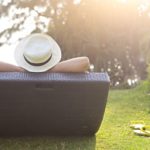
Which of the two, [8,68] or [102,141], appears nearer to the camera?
[8,68]

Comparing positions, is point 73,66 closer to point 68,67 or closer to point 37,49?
point 68,67

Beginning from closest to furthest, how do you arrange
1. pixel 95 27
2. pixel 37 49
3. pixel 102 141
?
1. pixel 37 49
2. pixel 102 141
3. pixel 95 27

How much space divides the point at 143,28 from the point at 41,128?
11.4 m

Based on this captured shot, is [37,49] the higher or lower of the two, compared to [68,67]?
higher

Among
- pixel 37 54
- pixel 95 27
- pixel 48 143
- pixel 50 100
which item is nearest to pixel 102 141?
pixel 48 143

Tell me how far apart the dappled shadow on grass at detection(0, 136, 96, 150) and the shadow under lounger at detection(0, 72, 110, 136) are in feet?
0.38

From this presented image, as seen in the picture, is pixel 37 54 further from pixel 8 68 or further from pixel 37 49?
pixel 8 68

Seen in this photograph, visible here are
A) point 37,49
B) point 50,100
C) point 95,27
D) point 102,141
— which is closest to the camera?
point 50,100

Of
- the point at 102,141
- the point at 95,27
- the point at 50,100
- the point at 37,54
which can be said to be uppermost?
the point at 37,54

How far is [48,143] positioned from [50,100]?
1.44ft

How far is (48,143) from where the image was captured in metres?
3.62

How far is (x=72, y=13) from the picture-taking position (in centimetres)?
1464

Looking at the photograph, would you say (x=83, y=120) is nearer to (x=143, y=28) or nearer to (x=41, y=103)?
(x=41, y=103)

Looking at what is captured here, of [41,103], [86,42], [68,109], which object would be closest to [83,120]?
[68,109]
